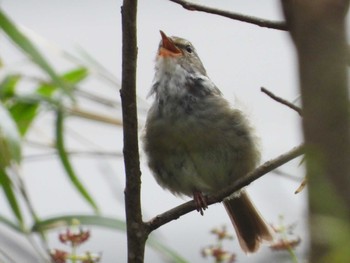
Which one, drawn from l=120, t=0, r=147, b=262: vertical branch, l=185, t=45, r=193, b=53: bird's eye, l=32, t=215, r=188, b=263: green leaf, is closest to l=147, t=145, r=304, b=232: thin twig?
l=120, t=0, r=147, b=262: vertical branch

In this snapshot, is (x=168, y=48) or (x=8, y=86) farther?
(x=168, y=48)

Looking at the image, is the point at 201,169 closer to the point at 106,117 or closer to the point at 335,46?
the point at 106,117

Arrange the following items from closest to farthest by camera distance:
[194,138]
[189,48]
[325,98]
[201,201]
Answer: [325,98], [201,201], [194,138], [189,48]

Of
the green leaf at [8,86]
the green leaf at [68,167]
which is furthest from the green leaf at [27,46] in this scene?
the green leaf at [8,86]

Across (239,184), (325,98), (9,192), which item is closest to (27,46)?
(9,192)

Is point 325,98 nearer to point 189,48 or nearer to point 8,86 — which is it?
point 8,86

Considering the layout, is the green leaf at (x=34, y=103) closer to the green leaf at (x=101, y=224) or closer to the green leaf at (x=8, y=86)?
the green leaf at (x=8, y=86)

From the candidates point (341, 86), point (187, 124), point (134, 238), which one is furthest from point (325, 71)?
point (187, 124)
